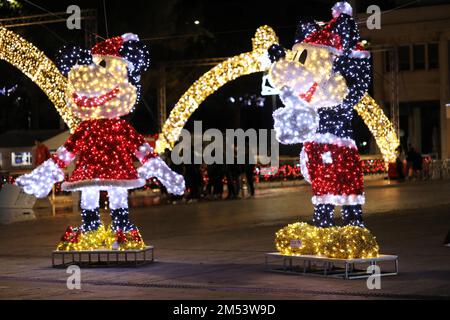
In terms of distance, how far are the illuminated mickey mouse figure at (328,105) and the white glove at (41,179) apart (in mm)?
3578

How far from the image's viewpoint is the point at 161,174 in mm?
14523

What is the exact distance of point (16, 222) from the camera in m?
23.2

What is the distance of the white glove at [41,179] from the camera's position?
47.2 ft

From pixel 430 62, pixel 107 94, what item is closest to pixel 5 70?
pixel 430 62

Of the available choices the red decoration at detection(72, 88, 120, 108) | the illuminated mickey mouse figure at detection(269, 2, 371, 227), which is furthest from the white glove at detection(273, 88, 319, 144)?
the red decoration at detection(72, 88, 120, 108)

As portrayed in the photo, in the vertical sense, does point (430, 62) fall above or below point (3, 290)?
above

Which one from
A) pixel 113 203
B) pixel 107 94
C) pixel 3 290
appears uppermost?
pixel 107 94

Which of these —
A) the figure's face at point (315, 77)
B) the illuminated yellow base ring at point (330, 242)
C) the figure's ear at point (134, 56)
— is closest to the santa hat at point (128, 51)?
the figure's ear at point (134, 56)

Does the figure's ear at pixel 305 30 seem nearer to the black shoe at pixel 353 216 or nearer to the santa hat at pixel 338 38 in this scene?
the santa hat at pixel 338 38

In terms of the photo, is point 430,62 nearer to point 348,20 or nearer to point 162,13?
point 162,13

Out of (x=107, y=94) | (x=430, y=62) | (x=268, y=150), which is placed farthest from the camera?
(x=430, y=62)

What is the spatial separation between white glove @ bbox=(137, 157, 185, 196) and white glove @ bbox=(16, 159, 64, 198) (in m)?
1.17

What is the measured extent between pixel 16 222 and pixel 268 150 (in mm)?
22020

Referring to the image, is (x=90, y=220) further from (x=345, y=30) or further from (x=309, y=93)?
(x=345, y=30)
